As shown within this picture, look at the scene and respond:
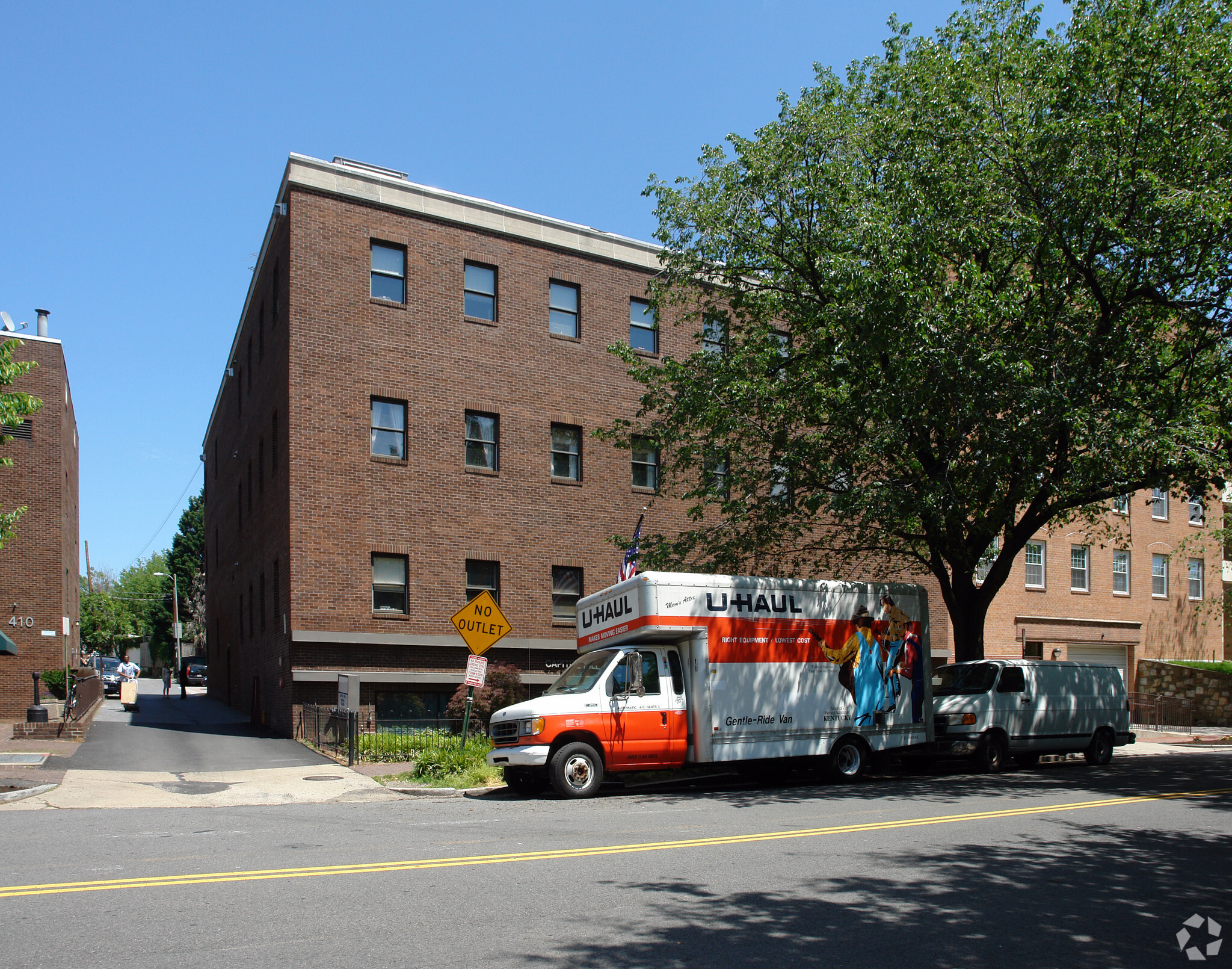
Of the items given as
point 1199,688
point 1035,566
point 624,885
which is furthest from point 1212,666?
point 624,885

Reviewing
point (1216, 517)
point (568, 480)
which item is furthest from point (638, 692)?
point (1216, 517)

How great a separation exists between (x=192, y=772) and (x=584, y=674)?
7.97 metres

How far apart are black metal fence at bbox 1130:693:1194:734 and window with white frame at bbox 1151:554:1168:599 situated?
4.70m

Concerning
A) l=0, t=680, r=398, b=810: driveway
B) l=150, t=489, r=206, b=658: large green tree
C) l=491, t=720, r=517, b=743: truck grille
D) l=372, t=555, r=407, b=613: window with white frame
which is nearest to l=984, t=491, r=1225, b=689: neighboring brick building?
l=372, t=555, r=407, b=613: window with white frame

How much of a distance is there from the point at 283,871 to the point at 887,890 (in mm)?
4714

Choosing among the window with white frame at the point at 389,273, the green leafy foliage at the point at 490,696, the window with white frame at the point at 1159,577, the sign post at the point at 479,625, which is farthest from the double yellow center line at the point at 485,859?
the window with white frame at the point at 1159,577

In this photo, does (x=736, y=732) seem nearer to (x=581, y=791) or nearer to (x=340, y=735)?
(x=581, y=791)

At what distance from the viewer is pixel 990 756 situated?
57.9ft

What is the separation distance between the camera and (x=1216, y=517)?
42938mm

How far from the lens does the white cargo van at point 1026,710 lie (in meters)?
17.5

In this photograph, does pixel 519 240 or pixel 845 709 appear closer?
pixel 845 709

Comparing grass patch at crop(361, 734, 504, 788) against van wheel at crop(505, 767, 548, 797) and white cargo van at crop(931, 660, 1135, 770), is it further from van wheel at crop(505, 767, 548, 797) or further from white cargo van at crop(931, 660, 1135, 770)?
white cargo van at crop(931, 660, 1135, 770)

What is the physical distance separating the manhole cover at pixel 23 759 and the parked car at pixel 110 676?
2714 cm

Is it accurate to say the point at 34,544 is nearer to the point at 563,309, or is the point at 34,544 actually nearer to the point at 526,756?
the point at 563,309
